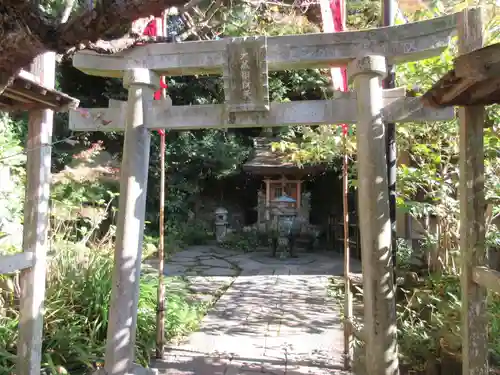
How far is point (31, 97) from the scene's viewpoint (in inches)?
118

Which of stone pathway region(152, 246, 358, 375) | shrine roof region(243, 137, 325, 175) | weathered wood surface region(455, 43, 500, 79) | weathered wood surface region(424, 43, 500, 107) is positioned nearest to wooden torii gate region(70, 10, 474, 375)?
weathered wood surface region(424, 43, 500, 107)

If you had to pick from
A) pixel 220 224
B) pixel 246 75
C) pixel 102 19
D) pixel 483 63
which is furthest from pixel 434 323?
pixel 220 224

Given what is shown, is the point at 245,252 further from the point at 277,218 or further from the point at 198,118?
the point at 198,118

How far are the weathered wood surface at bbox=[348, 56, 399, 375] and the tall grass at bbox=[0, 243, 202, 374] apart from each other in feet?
7.96

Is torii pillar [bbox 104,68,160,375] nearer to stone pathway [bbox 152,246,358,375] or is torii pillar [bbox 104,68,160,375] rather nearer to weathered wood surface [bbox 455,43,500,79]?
stone pathway [bbox 152,246,358,375]

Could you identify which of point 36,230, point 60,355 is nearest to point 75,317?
point 60,355

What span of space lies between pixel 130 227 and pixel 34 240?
0.78m

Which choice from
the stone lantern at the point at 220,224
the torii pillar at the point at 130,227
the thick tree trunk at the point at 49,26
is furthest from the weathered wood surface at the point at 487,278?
the stone lantern at the point at 220,224

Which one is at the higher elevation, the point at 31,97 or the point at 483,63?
the point at 31,97

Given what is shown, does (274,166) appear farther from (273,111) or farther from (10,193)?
(273,111)

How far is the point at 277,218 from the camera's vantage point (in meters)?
12.7

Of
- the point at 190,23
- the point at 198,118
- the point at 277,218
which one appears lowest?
the point at 277,218

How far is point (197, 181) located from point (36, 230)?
36.4 ft

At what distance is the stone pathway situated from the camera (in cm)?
409
